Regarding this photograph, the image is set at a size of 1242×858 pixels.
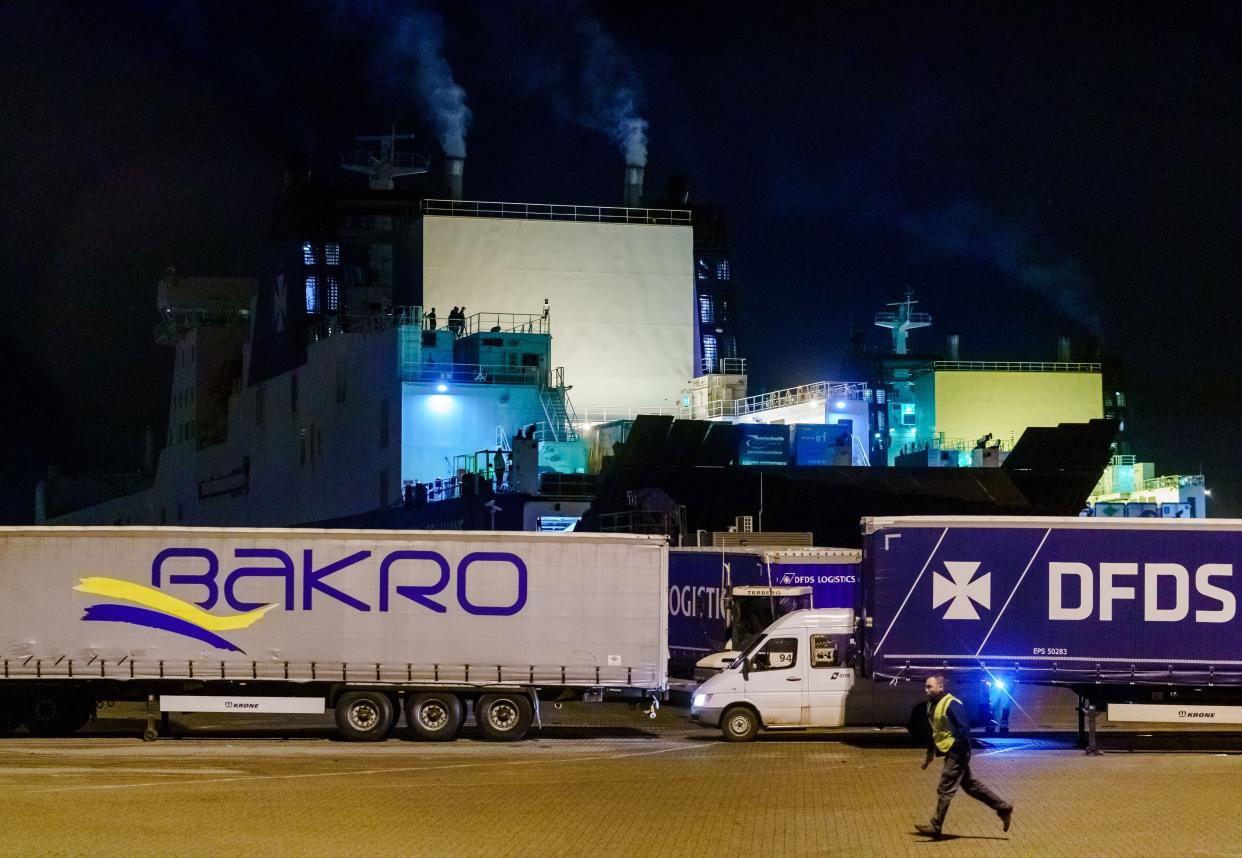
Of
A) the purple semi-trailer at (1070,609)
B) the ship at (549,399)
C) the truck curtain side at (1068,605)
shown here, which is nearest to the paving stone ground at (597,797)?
the purple semi-trailer at (1070,609)

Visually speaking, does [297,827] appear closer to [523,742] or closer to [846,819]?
[846,819]

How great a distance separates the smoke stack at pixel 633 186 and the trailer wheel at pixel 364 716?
33729mm

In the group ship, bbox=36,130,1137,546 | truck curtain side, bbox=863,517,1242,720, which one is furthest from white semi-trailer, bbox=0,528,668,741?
ship, bbox=36,130,1137,546

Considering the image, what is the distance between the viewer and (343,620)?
23.2 m

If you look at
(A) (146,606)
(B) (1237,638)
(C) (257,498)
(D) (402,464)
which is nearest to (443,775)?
(A) (146,606)

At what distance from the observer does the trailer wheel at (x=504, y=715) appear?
23.0 meters

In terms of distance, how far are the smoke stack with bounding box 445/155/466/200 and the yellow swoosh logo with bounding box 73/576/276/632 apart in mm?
34319

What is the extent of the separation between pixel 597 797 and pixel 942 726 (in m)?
4.45

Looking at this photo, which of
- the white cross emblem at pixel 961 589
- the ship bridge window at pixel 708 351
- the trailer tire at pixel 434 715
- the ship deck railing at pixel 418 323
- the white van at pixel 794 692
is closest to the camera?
the white cross emblem at pixel 961 589

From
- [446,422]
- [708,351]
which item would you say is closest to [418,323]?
[446,422]

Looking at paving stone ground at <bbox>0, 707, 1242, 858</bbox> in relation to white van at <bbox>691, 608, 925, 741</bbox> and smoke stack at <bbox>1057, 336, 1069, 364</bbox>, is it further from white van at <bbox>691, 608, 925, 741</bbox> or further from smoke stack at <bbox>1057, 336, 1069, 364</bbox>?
smoke stack at <bbox>1057, 336, 1069, 364</bbox>

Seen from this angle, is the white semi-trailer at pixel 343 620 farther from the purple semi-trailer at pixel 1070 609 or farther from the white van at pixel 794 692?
the purple semi-trailer at pixel 1070 609

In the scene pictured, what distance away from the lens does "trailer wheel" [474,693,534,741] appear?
23031 mm

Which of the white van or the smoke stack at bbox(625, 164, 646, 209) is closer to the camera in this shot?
the white van
